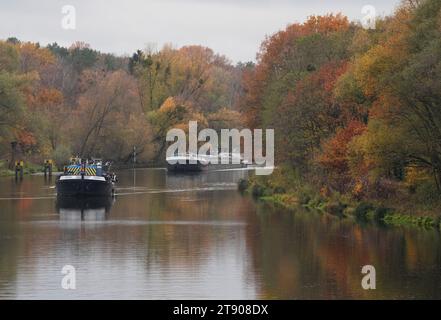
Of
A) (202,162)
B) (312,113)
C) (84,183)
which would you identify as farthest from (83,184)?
(202,162)

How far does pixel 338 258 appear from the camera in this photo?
36562mm

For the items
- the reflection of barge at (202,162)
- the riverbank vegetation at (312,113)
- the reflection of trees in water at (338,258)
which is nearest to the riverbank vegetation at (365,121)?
the riverbank vegetation at (312,113)

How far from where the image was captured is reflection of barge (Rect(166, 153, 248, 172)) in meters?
106

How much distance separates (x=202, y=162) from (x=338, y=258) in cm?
7548

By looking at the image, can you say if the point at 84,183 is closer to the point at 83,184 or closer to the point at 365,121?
the point at 83,184

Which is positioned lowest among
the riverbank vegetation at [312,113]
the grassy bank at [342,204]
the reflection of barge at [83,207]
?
the reflection of barge at [83,207]

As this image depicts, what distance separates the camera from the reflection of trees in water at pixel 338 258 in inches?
1176

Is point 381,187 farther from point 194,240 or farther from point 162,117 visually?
point 162,117

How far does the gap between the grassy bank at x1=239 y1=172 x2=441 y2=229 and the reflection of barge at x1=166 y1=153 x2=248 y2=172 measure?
3567cm

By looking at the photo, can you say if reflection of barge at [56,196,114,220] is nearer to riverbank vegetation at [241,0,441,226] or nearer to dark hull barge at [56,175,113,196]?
dark hull barge at [56,175,113,196]

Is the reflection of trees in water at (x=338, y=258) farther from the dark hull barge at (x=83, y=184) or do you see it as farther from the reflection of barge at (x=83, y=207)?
the dark hull barge at (x=83, y=184)

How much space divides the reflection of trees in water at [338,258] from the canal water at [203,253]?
0.14ft
